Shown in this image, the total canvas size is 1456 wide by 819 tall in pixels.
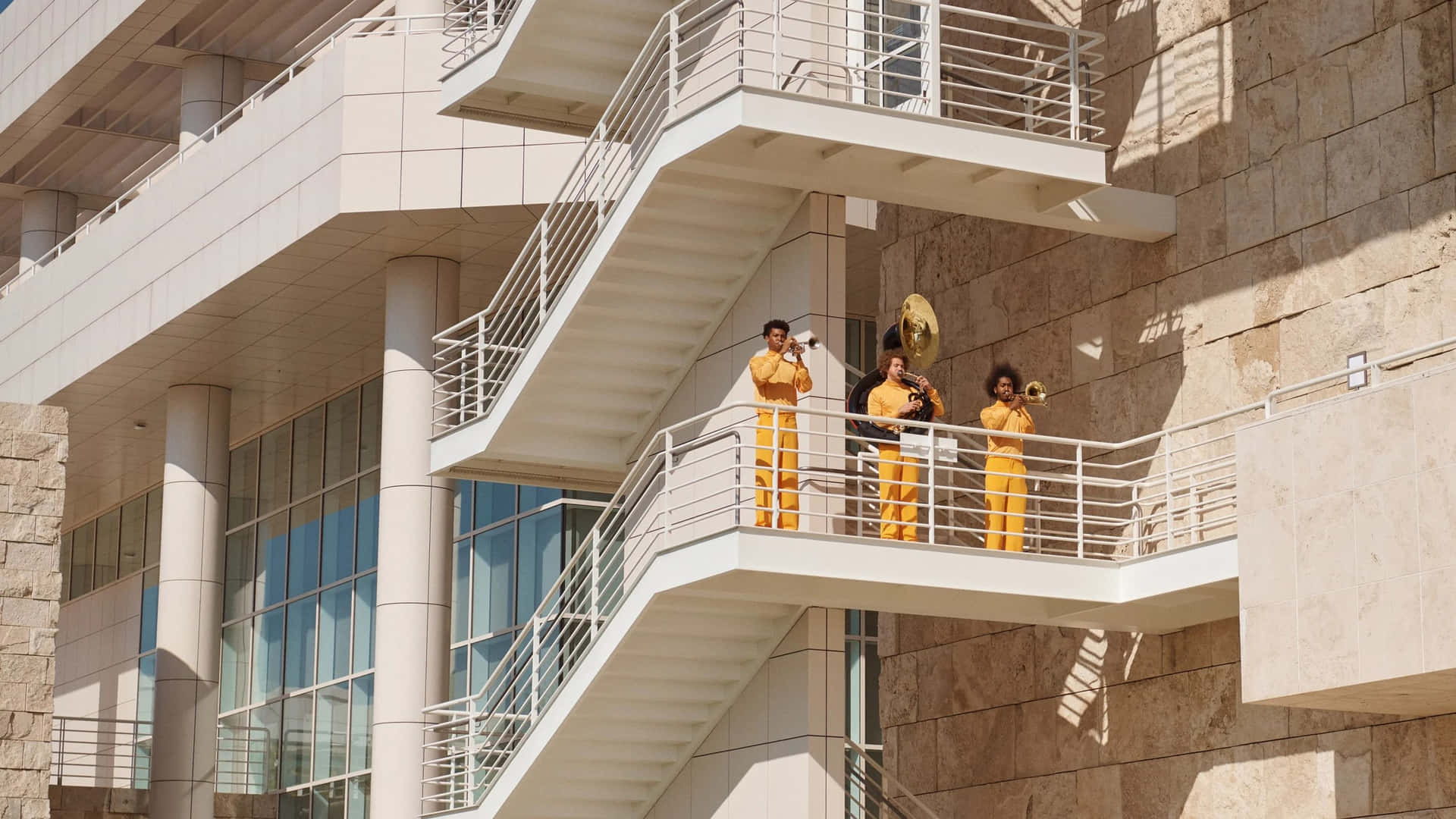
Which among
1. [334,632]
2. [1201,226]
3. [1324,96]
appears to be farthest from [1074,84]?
[334,632]

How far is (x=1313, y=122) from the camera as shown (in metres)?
17.6

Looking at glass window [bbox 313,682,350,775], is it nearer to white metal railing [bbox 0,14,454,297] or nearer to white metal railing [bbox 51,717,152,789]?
white metal railing [bbox 51,717,152,789]

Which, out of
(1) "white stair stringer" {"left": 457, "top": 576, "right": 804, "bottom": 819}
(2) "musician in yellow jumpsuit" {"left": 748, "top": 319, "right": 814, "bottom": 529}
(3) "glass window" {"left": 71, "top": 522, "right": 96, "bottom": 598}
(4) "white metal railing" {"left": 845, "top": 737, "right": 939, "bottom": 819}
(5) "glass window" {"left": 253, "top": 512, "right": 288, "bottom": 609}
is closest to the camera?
(2) "musician in yellow jumpsuit" {"left": 748, "top": 319, "right": 814, "bottom": 529}

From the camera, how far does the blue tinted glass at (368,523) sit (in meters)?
34.3

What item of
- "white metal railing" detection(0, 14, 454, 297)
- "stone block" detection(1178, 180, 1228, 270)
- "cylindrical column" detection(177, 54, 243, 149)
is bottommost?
"stone block" detection(1178, 180, 1228, 270)

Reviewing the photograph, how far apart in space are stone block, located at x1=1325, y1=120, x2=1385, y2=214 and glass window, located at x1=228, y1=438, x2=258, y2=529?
2464 cm

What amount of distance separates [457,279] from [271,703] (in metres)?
10.9

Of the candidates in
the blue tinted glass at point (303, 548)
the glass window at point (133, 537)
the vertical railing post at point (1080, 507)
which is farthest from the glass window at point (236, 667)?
the vertical railing post at point (1080, 507)

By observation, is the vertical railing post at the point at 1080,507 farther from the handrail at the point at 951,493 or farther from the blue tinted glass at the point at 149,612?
the blue tinted glass at the point at 149,612

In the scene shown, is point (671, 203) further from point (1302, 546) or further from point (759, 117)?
point (1302, 546)

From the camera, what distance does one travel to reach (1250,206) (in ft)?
59.6

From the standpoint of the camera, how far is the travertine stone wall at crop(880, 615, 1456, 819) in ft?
52.9

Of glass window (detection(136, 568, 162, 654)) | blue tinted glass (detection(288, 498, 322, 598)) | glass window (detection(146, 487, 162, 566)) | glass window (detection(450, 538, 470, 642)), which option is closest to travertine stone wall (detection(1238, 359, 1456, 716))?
glass window (detection(450, 538, 470, 642))

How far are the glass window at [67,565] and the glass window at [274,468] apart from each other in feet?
30.6
